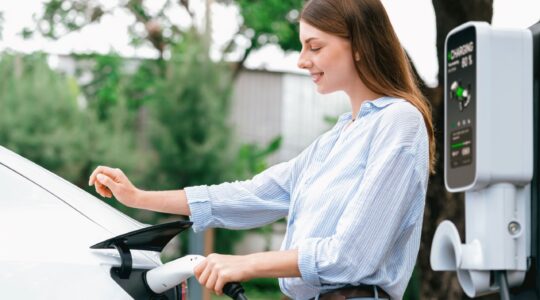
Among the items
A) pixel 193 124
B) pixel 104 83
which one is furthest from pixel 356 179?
pixel 104 83

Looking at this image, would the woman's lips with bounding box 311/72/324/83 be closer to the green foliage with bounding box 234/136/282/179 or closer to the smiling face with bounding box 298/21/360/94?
the smiling face with bounding box 298/21/360/94

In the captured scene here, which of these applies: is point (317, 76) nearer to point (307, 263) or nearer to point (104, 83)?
point (307, 263)

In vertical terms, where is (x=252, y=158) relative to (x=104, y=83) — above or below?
below

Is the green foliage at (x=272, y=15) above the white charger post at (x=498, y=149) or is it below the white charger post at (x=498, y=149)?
above

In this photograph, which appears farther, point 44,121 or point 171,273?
point 44,121

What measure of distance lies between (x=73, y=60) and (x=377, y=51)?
598 inches

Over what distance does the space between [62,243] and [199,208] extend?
0.38 metres

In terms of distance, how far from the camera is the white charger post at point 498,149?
80.7 inches

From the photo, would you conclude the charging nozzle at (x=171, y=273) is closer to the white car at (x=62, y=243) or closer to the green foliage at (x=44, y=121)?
the white car at (x=62, y=243)

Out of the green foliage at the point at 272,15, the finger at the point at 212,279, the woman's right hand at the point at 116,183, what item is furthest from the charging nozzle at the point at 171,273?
the green foliage at the point at 272,15

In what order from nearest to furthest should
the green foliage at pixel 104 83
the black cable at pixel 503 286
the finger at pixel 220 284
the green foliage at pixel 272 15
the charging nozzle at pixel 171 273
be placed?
1. the finger at pixel 220 284
2. the black cable at pixel 503 286
3. the charging nozzle at pixel 171 273
4. the green foliage at pixel 104 83
5. the green foliage at pixel 272 15

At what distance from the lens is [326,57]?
2275mm

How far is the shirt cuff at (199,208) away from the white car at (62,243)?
11cm

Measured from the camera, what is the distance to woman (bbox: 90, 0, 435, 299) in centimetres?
204
